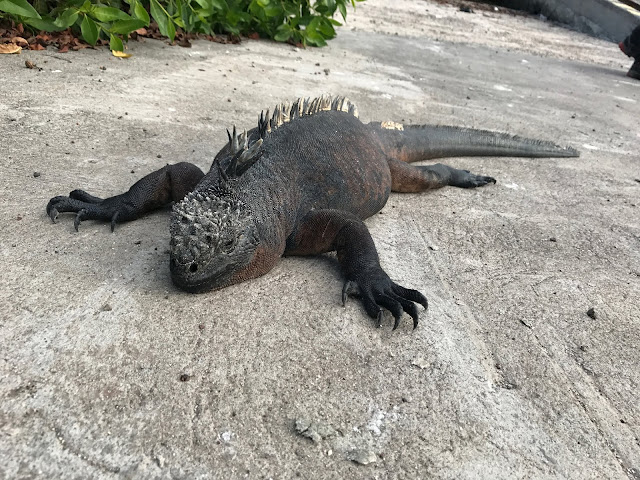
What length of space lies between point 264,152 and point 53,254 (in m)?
1.11

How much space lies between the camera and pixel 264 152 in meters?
2.62

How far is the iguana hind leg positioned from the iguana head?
1618mm

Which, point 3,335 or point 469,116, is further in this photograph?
point 469,116

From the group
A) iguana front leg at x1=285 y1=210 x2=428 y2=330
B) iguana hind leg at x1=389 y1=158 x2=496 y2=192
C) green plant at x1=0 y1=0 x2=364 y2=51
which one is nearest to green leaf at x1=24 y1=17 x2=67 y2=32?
green plant at x1=0 y1=0 x2=364 y2=51

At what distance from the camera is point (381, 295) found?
2.37 metres

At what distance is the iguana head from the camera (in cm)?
206

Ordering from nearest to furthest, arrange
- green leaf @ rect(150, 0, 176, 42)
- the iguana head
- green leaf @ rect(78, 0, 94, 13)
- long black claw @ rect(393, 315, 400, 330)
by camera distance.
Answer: the iguana head, long black claw @ rect(393, 315, 400, 330), green leaf @ rect(78, 0, 94, 13), green leaf @ rect(150, 0, 176, 42)

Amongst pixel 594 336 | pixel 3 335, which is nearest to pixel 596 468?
pixel 594 336

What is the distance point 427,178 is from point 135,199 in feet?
6.64

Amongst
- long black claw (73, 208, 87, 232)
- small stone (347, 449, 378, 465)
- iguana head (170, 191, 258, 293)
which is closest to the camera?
small stone (347, 449, 378, 465)

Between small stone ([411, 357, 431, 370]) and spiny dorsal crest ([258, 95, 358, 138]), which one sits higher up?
spiny dorsal crest ([258, 95, 358, 138])

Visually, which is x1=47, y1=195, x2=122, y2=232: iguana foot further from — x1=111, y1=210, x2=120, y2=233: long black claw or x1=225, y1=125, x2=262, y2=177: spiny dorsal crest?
x1=225, y1=125, x2=262, y2=177: spiny dorsal crest

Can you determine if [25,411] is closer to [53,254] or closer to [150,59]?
[53,254]

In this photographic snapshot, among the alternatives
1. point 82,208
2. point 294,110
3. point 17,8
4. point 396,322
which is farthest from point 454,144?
point 17,8
